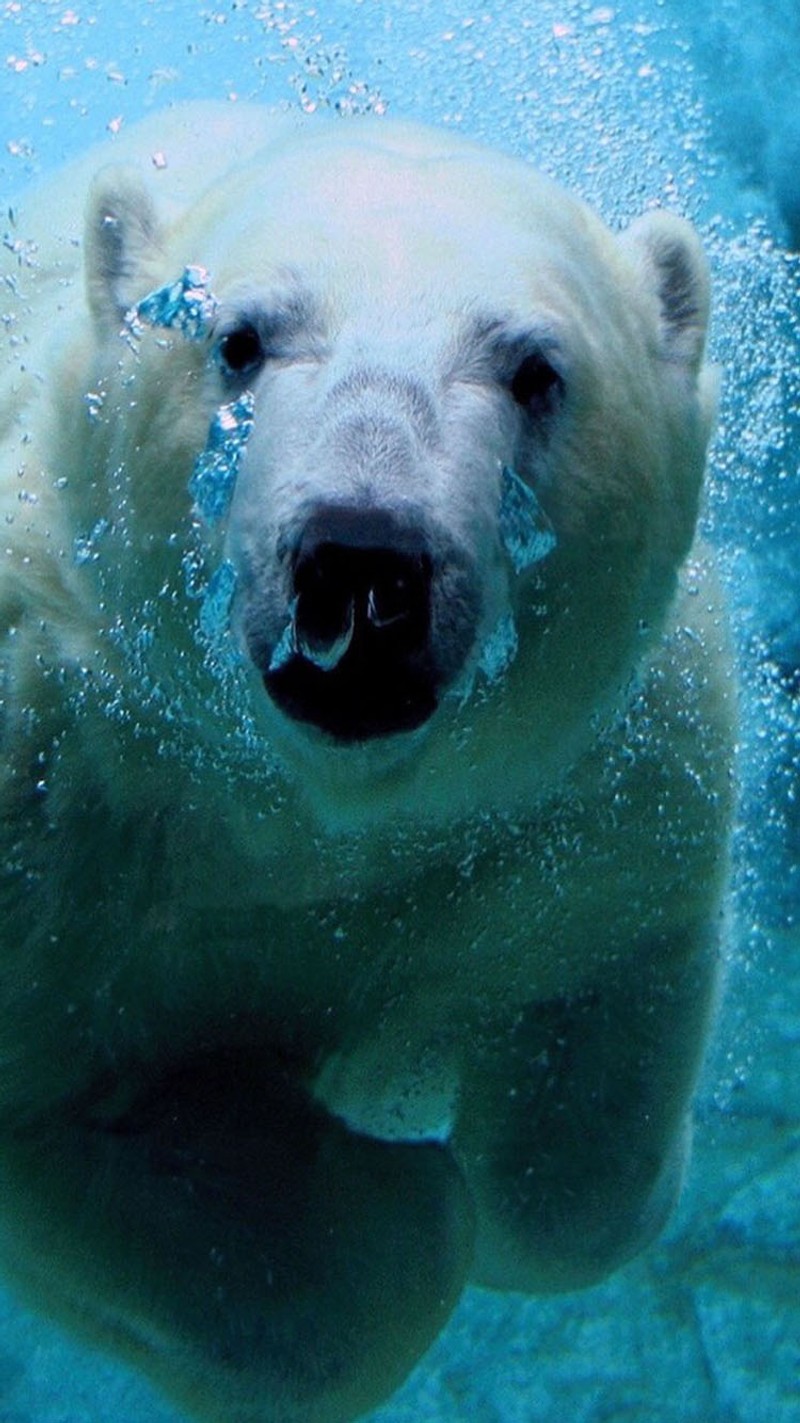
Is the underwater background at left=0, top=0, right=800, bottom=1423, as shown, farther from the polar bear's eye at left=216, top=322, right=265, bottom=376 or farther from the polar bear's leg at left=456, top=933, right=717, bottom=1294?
the polar bear's eye at left=216, top=322, right=265, bottom=376

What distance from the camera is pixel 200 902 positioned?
2576 millimetres

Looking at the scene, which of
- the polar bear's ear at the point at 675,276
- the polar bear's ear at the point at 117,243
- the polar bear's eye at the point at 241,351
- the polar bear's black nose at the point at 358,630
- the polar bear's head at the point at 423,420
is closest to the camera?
the polar bear's black nose at the point at 358,630

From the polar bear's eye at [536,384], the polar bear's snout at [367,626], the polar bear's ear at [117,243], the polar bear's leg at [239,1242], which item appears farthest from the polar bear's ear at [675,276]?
the polar bear's leg at [239,1242]

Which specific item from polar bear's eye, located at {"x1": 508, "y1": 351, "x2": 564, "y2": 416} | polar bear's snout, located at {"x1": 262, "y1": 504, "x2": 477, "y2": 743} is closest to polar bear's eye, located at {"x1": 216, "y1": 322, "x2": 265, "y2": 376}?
polar bear's eye, located at {"x1": 508, "y1": 351, "x2": 564, "y2": 416}

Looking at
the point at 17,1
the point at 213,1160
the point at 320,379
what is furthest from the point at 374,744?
the point at 17,1

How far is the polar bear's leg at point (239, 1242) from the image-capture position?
2.66 metres

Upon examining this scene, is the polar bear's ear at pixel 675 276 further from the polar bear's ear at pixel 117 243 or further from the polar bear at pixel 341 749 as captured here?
the polar bear's ear at pixel 117 243

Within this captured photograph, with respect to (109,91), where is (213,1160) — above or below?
below

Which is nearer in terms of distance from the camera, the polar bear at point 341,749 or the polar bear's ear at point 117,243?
the polar bear at point 341,749

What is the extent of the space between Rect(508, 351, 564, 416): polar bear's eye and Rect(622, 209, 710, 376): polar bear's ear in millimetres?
491

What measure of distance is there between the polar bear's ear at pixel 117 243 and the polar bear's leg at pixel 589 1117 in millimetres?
1306

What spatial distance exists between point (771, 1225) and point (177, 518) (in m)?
4.03

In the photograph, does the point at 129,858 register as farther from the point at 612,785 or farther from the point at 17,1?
the point at 17,1

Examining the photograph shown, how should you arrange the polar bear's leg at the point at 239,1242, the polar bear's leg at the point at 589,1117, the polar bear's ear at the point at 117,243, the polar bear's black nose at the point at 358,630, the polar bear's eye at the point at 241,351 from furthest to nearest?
1. the polar bear's leg at the point at 589,1117
2. the polar bear's leg at the point at 239,1242
3. the polar bear's ear at the point at 117,243
4. the polar bear's eye at the point at 241,351
5. the polar bear's black nose at the point at 358,630
